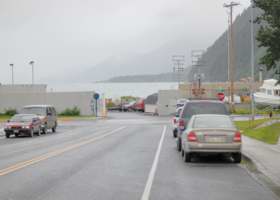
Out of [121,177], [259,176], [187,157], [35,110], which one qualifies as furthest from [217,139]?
[35,110]

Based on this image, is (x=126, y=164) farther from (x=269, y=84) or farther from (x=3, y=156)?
(x=269, y=84)

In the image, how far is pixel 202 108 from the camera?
79.3 ft

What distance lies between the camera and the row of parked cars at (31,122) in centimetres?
3754

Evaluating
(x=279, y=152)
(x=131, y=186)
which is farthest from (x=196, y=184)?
(x=279, y=152)

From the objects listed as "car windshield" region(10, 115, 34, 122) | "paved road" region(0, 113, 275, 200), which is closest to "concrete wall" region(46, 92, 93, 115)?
"car windshield" region(10, 115, 34, 122)

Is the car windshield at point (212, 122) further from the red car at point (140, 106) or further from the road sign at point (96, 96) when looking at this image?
the red car at point (140, 106)

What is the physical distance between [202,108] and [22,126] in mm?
16411

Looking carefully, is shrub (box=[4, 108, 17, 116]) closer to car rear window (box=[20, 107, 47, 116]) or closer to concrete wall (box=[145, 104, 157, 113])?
concrete wall (box=[145, 104, 157, 113])

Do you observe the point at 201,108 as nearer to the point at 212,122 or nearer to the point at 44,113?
the point at 212,122

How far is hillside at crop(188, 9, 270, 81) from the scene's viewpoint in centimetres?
14738

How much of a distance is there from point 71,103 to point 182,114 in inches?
2104

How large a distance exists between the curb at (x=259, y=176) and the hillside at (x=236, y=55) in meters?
123

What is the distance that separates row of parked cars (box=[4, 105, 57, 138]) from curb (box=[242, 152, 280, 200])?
19499 mm

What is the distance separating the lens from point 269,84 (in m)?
94.1
